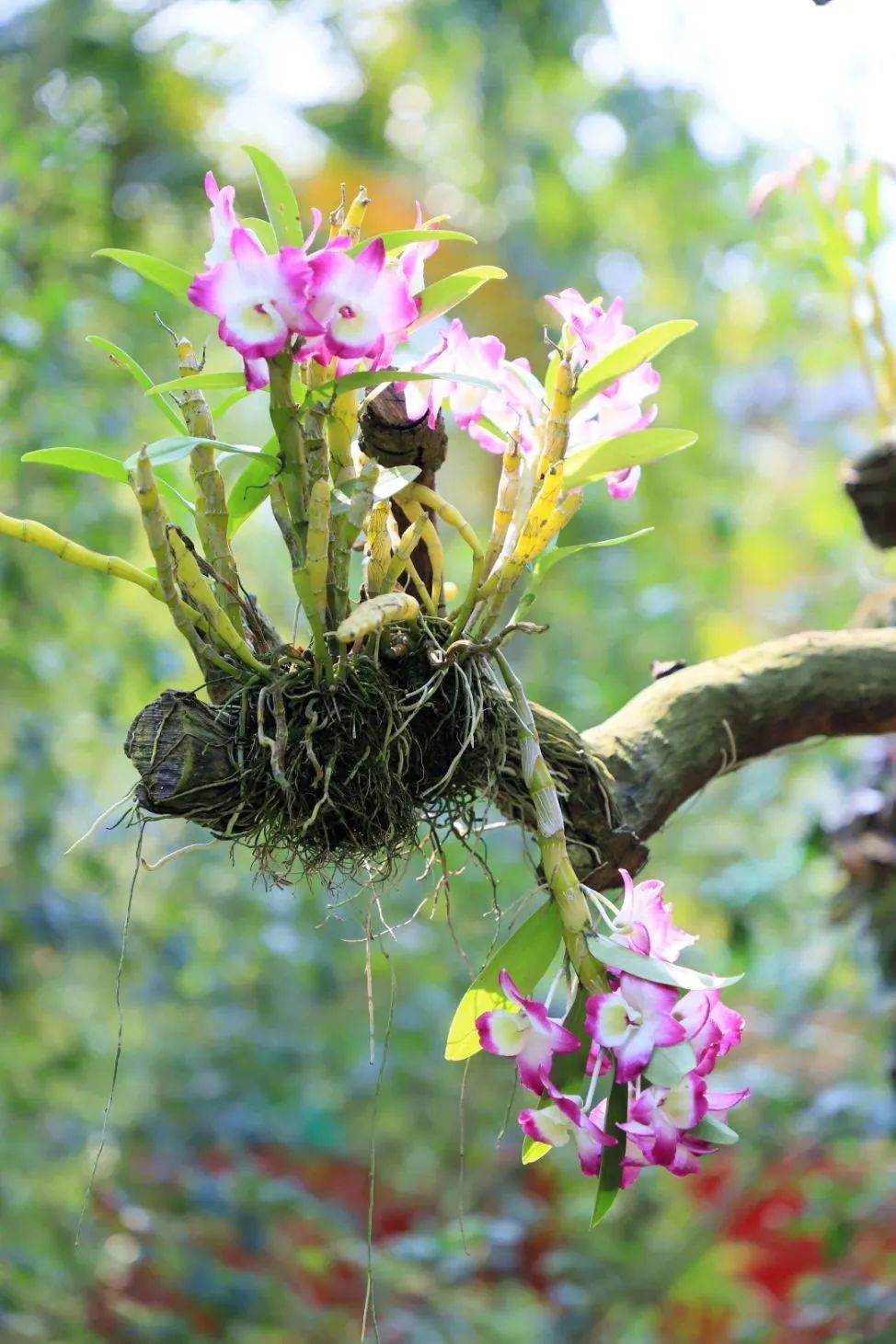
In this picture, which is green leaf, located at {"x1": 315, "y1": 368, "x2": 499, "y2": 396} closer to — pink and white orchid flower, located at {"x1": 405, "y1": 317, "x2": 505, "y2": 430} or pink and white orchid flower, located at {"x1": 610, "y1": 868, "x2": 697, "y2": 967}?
pink and white orchid flower, located at {"x1": 405, "y1": 317, "x2": 505, "y2": 430}

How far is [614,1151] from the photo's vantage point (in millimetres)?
659

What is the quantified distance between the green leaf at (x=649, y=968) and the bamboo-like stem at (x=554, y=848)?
0.07ft

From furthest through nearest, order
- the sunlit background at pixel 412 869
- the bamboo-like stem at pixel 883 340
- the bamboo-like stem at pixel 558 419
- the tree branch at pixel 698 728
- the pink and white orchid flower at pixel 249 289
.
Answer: the sunlit background at pixel 412 869 → the bamboo-like stem at pixel 883 340 → the tree branch at pixel 698 728 → the bamboo-like stem at pixel 558 419 → the pink and white orchid flower at pixel 249 289

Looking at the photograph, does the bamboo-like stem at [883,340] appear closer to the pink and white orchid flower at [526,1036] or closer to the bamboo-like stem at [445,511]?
the bamboo-like stem at [445,511]

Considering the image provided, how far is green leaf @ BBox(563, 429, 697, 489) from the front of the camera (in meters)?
0.68

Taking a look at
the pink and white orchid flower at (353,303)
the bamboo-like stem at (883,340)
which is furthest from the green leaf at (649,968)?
the bamboo-like stem at (883,340)

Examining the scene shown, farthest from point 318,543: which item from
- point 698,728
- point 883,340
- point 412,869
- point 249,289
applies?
point 412,869

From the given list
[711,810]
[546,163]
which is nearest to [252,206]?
[546,163]

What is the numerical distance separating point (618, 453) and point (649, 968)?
0.89 ft

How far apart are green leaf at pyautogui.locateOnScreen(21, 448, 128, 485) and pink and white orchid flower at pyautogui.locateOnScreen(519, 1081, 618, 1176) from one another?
1.23 feet

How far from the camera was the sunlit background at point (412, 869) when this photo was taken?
1878 millimetres

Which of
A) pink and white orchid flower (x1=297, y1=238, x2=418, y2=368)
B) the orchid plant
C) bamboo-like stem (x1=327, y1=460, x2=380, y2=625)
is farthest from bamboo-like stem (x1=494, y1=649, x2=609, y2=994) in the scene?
pink and white orchid flower (x1=297, y1=238, x2=418, y2=368)

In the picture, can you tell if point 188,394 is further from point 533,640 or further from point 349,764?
point 533,640

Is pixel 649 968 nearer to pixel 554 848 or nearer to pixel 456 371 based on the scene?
pixel 554 848
